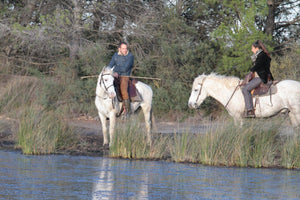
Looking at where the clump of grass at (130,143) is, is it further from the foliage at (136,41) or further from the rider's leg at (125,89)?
the foliage at (136,41)

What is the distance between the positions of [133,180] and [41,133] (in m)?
4.01

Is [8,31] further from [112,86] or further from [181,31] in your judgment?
[112,86]

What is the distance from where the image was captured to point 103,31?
21.9m

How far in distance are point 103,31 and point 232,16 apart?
5.09m

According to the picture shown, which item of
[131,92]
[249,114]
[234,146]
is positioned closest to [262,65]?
[249,114]

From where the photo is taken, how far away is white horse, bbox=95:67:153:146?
12.7 meters

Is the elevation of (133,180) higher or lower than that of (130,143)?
lower

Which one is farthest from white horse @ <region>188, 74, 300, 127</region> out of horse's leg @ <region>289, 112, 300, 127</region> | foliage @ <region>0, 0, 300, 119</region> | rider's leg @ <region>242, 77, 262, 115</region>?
foliage @ <region>0, 0, 300, 119</region>

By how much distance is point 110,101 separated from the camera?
1323 cm

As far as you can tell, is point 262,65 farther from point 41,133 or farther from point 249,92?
point 41,133

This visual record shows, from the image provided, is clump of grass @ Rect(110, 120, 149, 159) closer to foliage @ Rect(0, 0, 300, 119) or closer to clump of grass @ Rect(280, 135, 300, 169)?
clump of grass @ Rect(280, 135, 300, 169)

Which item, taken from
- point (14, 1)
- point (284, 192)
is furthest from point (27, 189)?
point (14, 1)

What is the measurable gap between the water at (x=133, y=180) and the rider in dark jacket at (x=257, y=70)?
10.2ft

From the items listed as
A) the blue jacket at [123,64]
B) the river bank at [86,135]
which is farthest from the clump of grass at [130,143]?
the blue jacket at [123,64]
